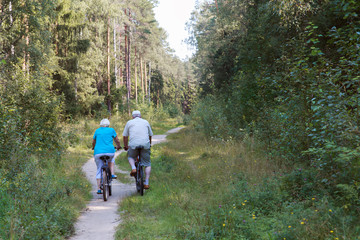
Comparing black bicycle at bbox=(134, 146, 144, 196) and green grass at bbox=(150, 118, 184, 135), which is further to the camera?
green grass at bbox=(150, 118, 184, 135)

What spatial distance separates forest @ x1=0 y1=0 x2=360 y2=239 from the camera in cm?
446

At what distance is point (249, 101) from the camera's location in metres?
12.1

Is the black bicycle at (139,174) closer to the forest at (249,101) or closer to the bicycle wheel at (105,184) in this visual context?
the bicycle wheel at (105,184)

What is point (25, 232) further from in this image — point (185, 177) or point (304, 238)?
point (185, 177)

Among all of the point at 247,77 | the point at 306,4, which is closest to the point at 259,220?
the point at 306,4

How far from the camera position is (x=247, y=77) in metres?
13.4

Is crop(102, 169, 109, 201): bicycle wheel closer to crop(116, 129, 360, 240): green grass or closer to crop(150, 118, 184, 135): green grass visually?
crop(116, 129, 360, 240): green grass

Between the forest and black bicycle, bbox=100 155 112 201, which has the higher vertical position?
the forest

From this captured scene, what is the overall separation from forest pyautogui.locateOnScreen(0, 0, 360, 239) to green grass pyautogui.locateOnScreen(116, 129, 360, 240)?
45 mm

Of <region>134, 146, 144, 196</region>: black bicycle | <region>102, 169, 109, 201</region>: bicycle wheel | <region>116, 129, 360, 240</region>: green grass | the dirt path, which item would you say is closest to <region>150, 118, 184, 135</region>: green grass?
<region>116, 129, 360, 240</region>: green grass

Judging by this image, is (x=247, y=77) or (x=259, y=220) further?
(x=247, y=77)

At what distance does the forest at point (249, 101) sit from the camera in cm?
446

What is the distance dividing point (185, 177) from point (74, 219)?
389 centimetres

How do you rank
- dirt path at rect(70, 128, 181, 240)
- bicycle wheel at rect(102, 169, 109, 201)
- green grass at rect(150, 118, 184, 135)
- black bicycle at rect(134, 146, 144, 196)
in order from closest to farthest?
dirt path at rect(70, 128, 181, 240)
bicycle wheel at rect(102, 169, 109, 201)
black bicycle at rect(134, 146, 144, 196)
green grass at rect(150, 118, 184, 135)
